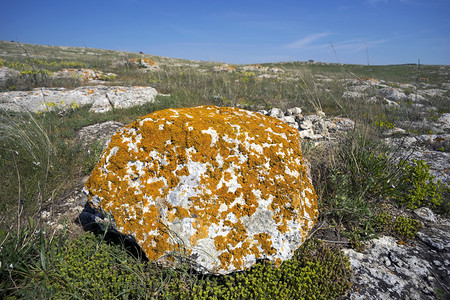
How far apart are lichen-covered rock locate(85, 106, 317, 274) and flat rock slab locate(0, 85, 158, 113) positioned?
5.42m

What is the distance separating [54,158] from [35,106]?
173 inches

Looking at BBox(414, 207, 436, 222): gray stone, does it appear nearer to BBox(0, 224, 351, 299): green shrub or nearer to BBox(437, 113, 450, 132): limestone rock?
BBox(0, 224, 351, 299): green shrub

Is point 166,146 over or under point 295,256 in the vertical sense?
over

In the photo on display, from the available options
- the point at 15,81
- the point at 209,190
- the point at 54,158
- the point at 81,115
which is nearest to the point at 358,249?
the point at 209,190

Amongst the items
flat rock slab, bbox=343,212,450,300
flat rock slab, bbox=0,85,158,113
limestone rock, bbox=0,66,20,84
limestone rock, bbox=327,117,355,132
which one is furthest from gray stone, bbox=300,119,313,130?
limestone rock, bbox=0,66,20,84

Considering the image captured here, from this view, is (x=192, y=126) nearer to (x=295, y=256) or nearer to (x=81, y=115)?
A: (x=295, y=256)

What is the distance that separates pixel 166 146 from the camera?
8.53ft

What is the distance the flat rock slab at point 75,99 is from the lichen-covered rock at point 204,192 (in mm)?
5417

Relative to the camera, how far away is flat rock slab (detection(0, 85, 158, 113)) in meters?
6.97

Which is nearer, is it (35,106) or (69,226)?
(69,226)

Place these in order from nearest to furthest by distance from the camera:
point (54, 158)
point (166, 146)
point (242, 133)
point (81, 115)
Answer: point (166, 146), point (242, 133), point (54, 158), point (81, 115)

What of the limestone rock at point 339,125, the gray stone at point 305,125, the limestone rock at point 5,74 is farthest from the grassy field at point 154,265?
the limestone rock at point 5,74

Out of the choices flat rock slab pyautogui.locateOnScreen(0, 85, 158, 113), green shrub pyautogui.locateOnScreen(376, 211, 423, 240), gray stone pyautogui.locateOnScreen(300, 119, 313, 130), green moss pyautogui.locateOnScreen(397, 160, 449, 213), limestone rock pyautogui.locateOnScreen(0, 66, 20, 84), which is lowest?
green shrub pyautogui.locateOnScreen(376, 211, 423, 240)

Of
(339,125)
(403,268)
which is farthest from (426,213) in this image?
(339,125)
